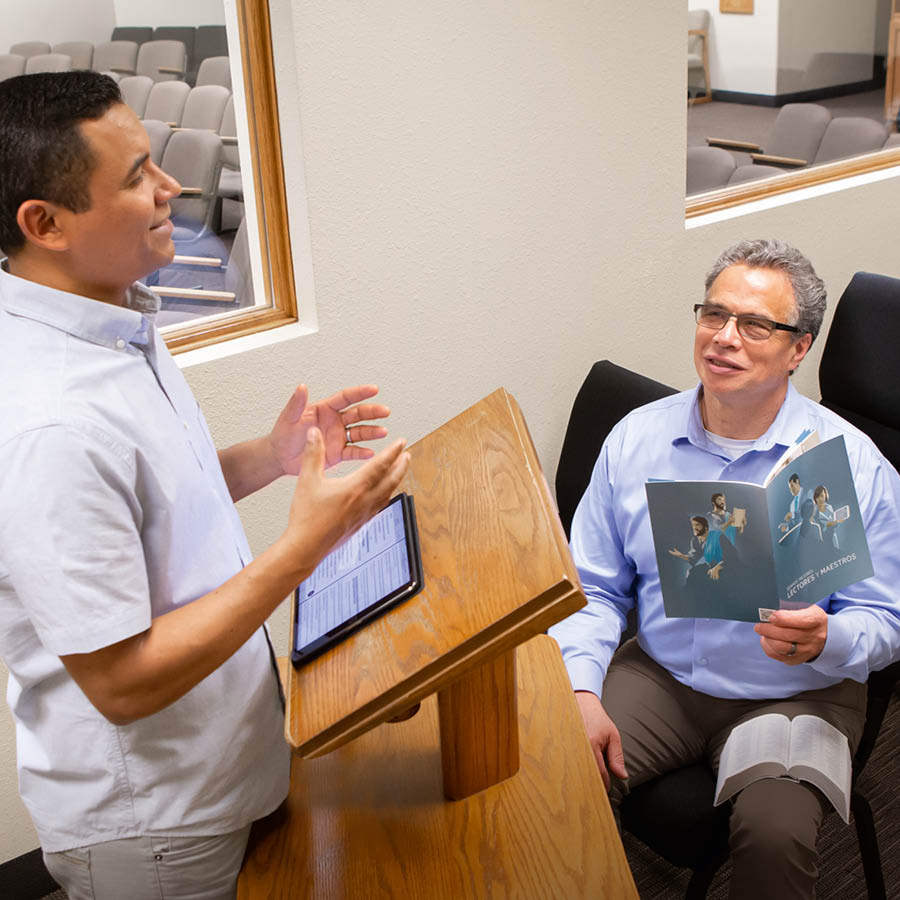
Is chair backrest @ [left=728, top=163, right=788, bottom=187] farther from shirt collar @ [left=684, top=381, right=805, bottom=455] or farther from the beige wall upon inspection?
shirt collar @ [left=684, top=381, right=805, bottom=455]

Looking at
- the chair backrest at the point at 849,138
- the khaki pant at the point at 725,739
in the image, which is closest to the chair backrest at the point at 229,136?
the khaki pant at the point at 725,739

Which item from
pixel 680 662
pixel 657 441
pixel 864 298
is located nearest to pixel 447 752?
pixel 680 662

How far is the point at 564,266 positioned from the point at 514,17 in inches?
25.2

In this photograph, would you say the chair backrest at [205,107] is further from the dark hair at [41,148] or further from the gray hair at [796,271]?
the dark hair at [41,148]

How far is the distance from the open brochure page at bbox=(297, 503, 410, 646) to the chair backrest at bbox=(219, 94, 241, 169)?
132cm

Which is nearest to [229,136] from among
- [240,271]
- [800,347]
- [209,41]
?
[209,41]

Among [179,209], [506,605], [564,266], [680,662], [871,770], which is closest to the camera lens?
[506,605]

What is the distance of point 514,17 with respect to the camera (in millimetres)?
2508

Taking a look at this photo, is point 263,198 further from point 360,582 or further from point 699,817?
point 699,817

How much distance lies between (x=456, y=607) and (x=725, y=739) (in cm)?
110

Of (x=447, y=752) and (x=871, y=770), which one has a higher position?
(x=447, y=752)

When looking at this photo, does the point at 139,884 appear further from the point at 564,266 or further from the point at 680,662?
the point at 564,266

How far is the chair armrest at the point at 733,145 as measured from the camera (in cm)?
347

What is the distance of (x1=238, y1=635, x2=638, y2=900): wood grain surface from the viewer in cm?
128
